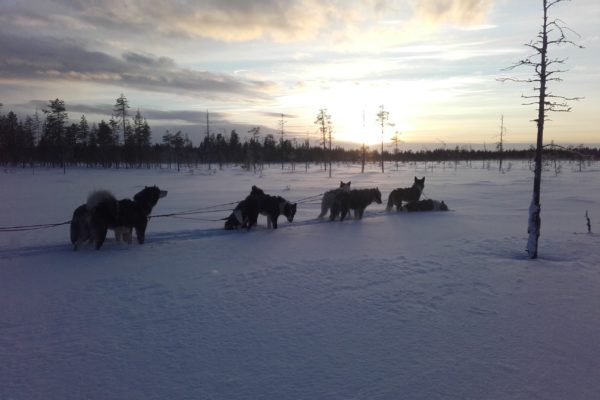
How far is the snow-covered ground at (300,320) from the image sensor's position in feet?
12.5

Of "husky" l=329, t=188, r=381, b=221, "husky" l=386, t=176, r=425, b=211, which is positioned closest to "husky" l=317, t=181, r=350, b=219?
"husky" l=329, t=188, r=381, b=221

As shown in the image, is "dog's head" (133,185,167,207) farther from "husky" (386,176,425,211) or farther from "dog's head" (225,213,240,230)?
"husky" (386,176,425,211)

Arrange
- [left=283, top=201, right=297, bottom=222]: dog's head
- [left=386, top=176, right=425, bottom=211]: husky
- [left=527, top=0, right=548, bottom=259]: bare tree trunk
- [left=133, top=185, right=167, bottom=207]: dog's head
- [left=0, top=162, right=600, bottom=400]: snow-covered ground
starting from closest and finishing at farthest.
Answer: [left=0, top=162, right=600, bottom=400]: snow-covered ground, [left=527, top=0, right=548, bottom=259]: bare tree trunk, [left=133, top=185, right=167, bottom=207]: dog's head, [left=283, top=201, right=297, bottom=222]: dog's head, [left=386, top=176, right=425, bottom=211]: husky

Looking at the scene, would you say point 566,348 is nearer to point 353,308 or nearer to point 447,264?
point 353,308

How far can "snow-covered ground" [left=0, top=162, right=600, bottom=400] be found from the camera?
12.5 ft

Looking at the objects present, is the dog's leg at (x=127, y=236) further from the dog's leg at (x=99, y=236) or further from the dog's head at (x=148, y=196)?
the dog's head at (x=148, y=196)

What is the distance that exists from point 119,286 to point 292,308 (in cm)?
302

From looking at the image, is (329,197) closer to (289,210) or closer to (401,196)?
(289,210)

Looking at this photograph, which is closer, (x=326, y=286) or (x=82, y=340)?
(x=82, y=340)

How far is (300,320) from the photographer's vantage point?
17.3ft

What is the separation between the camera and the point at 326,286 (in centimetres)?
667

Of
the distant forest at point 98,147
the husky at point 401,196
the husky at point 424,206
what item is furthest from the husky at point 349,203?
the distant forest at point 98,147

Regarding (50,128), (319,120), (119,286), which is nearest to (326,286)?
(119,286)

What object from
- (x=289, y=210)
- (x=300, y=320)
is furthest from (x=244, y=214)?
(x=300, y=320)
